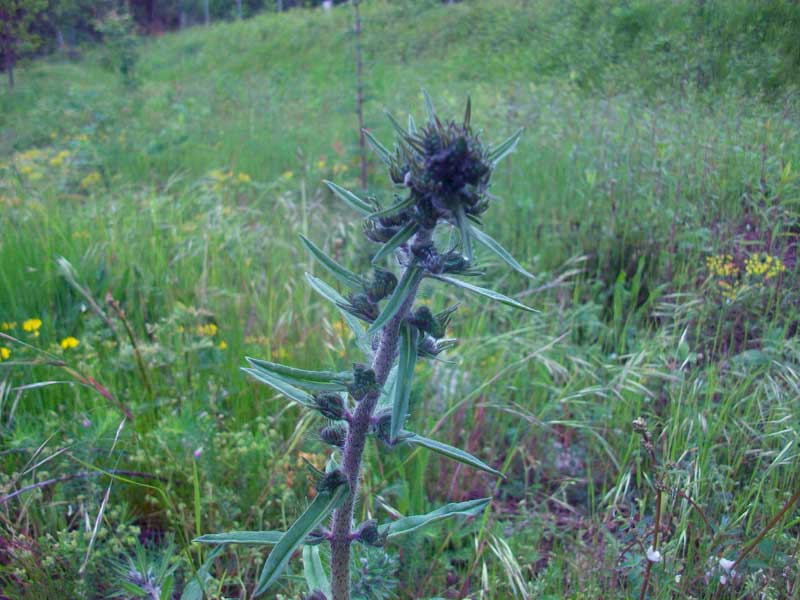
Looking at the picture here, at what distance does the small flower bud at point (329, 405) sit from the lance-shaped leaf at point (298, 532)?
0.13 metres

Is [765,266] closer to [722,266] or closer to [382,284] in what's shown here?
[722,266]

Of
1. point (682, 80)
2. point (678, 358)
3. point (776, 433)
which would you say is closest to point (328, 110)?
point (682, 80)

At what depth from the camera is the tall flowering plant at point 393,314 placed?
100 centimetres

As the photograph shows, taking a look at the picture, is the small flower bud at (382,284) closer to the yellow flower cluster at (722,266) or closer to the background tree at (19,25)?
the yellow flower cluster at (722,266)

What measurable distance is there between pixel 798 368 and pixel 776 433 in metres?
0.44

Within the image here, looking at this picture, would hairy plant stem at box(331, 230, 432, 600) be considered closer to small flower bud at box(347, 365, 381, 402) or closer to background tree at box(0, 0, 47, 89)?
small flower bud at box(347, 365, 381, 402)

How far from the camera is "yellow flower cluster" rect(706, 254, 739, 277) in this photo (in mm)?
2648

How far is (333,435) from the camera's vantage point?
1.28m

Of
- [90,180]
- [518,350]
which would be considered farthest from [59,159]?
[518,350]

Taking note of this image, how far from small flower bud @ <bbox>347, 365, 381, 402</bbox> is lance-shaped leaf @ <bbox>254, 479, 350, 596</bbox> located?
188 millimetres

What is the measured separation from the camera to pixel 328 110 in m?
8.59

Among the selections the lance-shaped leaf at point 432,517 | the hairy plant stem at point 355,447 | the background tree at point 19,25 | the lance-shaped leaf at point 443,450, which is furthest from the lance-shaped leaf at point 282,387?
the background tree at point 19,25

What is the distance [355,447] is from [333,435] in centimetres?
5

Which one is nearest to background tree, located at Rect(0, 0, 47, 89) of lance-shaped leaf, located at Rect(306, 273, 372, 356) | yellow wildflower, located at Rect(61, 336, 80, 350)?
yellow wildflower, located at Rect(61, 336, 80, 350)
